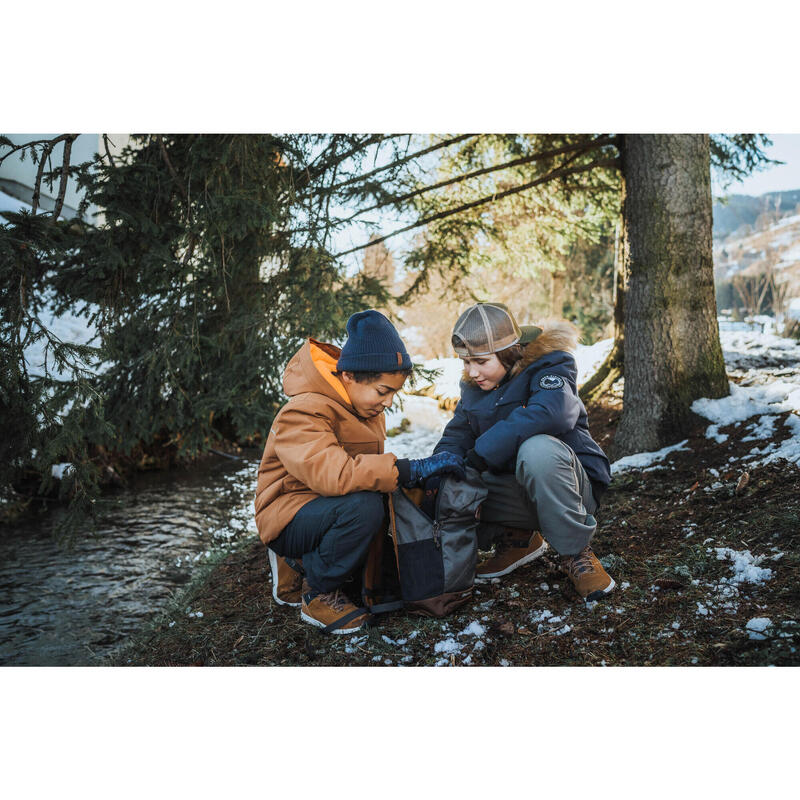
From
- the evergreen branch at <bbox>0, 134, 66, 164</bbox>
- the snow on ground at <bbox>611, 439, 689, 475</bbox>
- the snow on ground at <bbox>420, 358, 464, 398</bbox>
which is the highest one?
the evergreen branch at <bbox>0, 134, 66, 164</bbox>

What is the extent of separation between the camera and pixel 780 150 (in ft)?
15.6

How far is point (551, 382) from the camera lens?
265cm

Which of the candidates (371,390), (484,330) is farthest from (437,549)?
(484,330)

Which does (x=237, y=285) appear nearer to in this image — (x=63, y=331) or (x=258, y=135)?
(x=258, y=135)

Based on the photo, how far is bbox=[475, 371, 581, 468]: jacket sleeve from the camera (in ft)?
8.54

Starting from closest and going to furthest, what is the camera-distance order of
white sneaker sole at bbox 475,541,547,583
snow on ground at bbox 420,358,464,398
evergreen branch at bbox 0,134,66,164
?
1. white sneaker sole at bbox 475,541,547,583
2. evergreen branch at bbox 0,134,66,164
3. snow on ground at bbox 420,358,464,398

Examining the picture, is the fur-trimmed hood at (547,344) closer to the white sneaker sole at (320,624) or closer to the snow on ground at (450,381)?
the white sneaker sole at (320,624)

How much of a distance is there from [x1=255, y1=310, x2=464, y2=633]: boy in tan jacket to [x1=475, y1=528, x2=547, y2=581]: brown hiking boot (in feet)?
1.67

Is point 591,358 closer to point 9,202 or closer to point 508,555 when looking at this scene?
point 508,555

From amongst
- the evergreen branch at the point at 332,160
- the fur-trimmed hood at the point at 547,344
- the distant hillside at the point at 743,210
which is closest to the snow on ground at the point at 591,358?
the distant hillside at the point at 743,210

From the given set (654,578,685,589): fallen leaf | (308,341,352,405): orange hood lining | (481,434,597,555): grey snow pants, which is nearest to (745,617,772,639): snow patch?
(654,578,685,589): fallen leaf

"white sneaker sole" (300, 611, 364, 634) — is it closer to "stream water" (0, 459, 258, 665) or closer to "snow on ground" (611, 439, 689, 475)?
"stream water" (0, 459, 258, 665)

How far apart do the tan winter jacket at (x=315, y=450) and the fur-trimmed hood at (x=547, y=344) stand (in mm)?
703

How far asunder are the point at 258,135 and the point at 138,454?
4.22m
